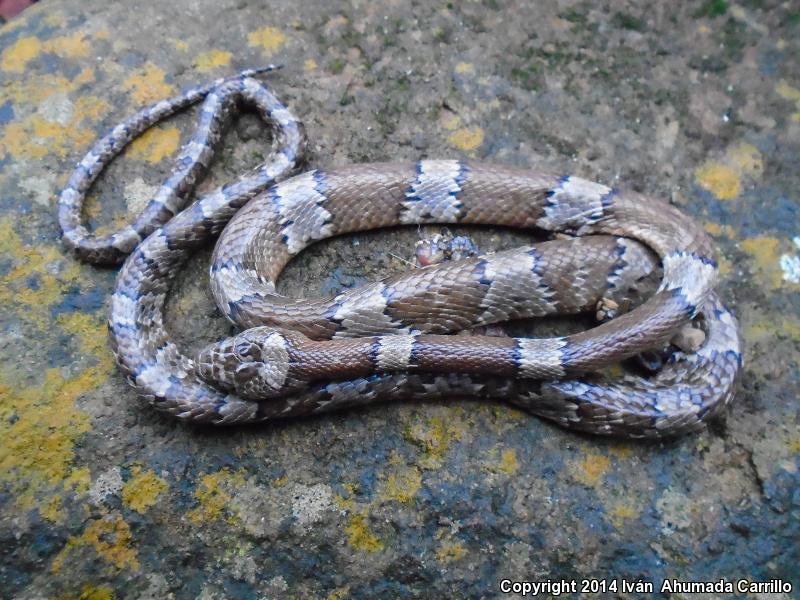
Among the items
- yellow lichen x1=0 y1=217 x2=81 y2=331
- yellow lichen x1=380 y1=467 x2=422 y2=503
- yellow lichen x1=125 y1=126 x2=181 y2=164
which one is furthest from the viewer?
yellow lichen x1=125 y1=126 x2=181 y2=164

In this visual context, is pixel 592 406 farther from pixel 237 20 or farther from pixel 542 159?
pixel 237 20

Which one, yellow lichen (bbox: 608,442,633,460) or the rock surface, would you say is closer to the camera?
the rock surface

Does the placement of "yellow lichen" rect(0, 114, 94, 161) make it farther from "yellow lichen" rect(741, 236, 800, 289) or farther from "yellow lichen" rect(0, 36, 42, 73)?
"yellow lichen" rect(741, 236, 800, 289)

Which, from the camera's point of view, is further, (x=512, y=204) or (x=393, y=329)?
(x=512, y=204)

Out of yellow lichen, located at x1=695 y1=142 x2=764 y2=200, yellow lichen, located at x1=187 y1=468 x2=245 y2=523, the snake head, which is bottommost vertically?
yellow lichen, located at x1=187 y1=468 x2=245 y2=523

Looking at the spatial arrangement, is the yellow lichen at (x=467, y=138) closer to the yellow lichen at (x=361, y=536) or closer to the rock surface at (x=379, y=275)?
the rock surface at (x=379, y=275)

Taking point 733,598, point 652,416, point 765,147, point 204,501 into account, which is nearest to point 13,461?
point 204,501

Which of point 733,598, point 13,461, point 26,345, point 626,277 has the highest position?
point 626,277

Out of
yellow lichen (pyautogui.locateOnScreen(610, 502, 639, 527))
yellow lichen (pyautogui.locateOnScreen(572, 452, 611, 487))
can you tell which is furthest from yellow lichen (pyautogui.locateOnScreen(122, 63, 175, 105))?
yellow lichen (pyautogui.locateOnScreen(610, 502, 639, 527))
